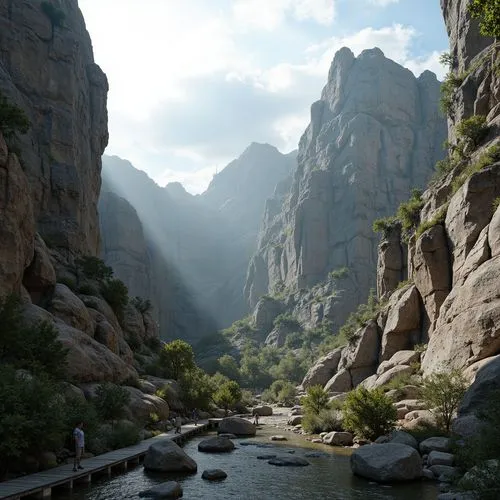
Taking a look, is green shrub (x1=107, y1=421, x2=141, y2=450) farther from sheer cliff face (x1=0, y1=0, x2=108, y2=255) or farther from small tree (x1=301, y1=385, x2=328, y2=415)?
sheer cliff face (x1=0, y1=0, x2=108, y2=255)

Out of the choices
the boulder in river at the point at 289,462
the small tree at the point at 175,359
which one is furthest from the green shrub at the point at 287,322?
the boulder in river at the point at 289,462

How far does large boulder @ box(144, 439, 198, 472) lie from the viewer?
78.5 ft

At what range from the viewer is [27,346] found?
1092 inches

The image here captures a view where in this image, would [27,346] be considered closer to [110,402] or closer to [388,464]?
[110,402]

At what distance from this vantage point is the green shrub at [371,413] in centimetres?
3111

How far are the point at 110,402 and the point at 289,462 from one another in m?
11.6

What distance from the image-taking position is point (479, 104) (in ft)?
161

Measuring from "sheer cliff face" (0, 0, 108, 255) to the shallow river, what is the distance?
4483cm

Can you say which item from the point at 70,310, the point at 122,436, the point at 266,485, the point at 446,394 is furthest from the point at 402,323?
the point at 266,485

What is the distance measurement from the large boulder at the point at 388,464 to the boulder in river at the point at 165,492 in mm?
8126

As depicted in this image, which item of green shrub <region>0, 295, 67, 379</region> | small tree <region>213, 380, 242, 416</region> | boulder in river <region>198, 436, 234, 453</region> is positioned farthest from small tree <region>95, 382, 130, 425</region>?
small tree <region>213, 380, 242, 416</region>

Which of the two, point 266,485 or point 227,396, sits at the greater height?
point 227,396

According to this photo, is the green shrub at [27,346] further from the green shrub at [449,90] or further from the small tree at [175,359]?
the green shrub at [449,90]

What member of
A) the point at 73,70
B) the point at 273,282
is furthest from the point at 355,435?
the point at 273,282
